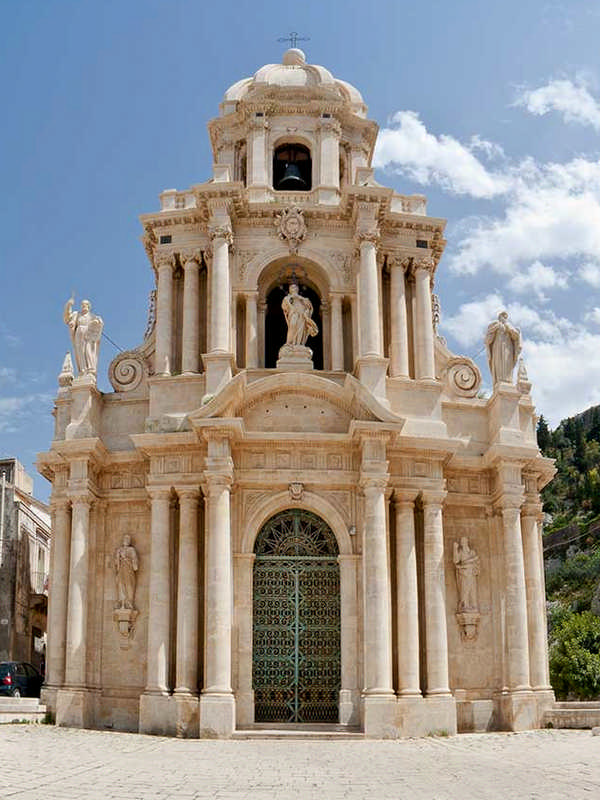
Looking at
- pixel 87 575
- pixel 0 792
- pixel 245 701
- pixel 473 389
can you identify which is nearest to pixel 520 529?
pixel 473 389

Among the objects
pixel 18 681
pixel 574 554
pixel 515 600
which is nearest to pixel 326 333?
pixel 515 600

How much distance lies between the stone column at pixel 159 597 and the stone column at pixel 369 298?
624cm

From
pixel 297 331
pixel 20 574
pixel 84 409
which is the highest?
pixel 297 331

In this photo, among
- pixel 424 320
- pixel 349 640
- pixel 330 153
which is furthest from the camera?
pixel 330 153

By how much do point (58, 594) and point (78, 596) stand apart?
87cm

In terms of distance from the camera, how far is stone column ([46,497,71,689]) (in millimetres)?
26469

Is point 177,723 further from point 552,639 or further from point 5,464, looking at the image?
Result: point 552,639

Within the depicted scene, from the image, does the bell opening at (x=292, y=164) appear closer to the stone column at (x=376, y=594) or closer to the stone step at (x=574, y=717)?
the stone column at (x=376, y=594)

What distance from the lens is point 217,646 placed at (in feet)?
80.1

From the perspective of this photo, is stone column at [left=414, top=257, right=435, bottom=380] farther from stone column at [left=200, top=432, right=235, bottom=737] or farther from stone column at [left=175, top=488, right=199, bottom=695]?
stone column at [left=175, top=488, right=199, bottom=695]

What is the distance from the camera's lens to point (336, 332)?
2895 cm

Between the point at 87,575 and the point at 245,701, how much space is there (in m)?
5.04

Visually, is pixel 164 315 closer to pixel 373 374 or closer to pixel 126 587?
pixel 373 374

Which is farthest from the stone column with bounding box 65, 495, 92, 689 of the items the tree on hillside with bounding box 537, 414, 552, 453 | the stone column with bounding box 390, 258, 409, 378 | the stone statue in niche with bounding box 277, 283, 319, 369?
the tree on hillside with bounding box 537, 414, 552, 453
